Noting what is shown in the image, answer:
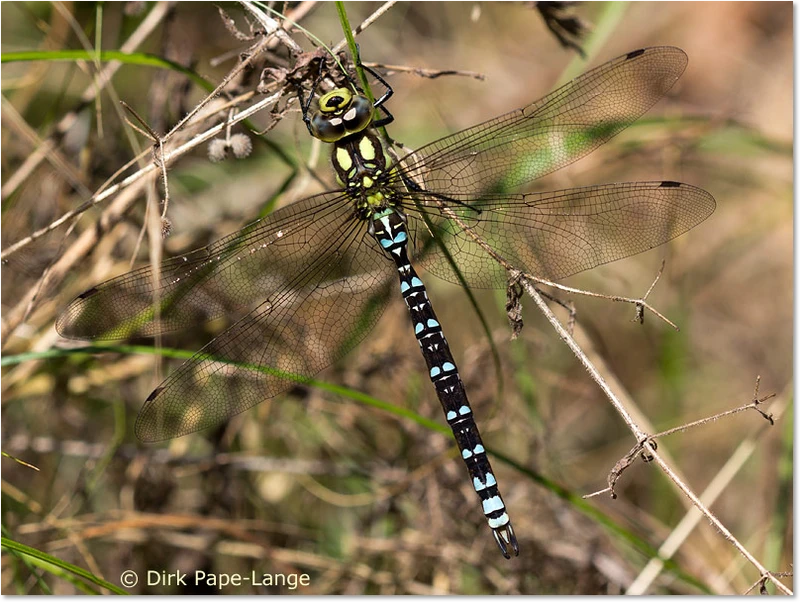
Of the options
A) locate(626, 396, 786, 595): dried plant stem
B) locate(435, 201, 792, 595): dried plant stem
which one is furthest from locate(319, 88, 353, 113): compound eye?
locate(626, 396, 786, 595): dried plant stem

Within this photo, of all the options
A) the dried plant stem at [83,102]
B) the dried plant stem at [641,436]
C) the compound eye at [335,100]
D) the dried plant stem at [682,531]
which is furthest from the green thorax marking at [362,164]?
the dried plant stem at [682,531]

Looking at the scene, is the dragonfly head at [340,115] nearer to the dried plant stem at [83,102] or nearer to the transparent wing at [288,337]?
the transparent wing at [288,337]

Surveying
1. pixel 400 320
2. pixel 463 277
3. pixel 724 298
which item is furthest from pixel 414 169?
pixel 724 298

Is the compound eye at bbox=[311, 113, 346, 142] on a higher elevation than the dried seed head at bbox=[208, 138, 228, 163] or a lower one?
higher

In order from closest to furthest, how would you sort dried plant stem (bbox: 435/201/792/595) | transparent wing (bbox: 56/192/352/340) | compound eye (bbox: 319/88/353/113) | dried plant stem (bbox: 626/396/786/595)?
dried plant stem (bbox: 435/201/792/595) → compound eye (bbox: 319/88/353/113) → transparent wing (bbox: 56/192/352/340) → dried plant stem (bbox: 626/396/786/595)

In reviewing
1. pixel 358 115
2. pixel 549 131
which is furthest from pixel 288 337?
pixel 549 131

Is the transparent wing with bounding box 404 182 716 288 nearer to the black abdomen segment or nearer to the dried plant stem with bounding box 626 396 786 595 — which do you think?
the black abdomen segment

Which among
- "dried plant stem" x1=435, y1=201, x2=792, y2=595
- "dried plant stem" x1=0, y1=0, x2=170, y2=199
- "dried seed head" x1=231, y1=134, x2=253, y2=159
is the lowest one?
"dried plant stem" x1=435, y1=201, x2=792, y2=595
